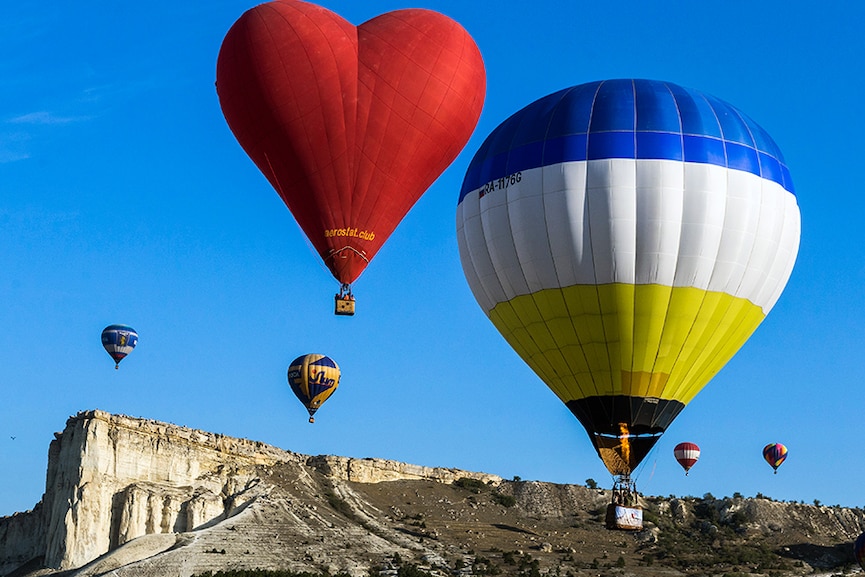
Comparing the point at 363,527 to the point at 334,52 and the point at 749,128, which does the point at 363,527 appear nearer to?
the point at 334,52

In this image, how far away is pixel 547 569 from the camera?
2456 inches

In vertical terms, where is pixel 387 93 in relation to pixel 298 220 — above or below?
above

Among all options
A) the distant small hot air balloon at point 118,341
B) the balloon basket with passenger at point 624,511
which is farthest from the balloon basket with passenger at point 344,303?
the distant small hot air balloon at point 118,341

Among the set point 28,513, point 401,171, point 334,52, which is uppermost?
point 334,52

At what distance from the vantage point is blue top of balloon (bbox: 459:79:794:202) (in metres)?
33.0

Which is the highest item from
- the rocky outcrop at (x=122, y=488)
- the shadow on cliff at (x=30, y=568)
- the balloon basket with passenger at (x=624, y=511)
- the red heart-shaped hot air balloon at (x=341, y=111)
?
the red heart-shaped hot air balloon at (x=341, y=111)

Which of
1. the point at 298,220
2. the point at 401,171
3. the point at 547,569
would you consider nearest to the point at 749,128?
the point at 401,171

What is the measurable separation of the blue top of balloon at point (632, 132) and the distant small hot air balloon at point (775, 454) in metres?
38.7

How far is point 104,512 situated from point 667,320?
3753 cm

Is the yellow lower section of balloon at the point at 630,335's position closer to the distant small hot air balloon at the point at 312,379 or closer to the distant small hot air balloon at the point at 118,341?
the distant small hot air balloon at the point at 312,379

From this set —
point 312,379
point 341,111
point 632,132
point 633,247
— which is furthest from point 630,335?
point 312,379

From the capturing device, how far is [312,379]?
186 feet

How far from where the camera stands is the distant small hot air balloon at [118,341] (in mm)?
63406

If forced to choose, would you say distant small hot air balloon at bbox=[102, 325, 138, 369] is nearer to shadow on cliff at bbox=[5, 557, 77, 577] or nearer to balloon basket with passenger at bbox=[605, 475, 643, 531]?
shadow on cliff at bbox=[5, 557, 77, 577]
